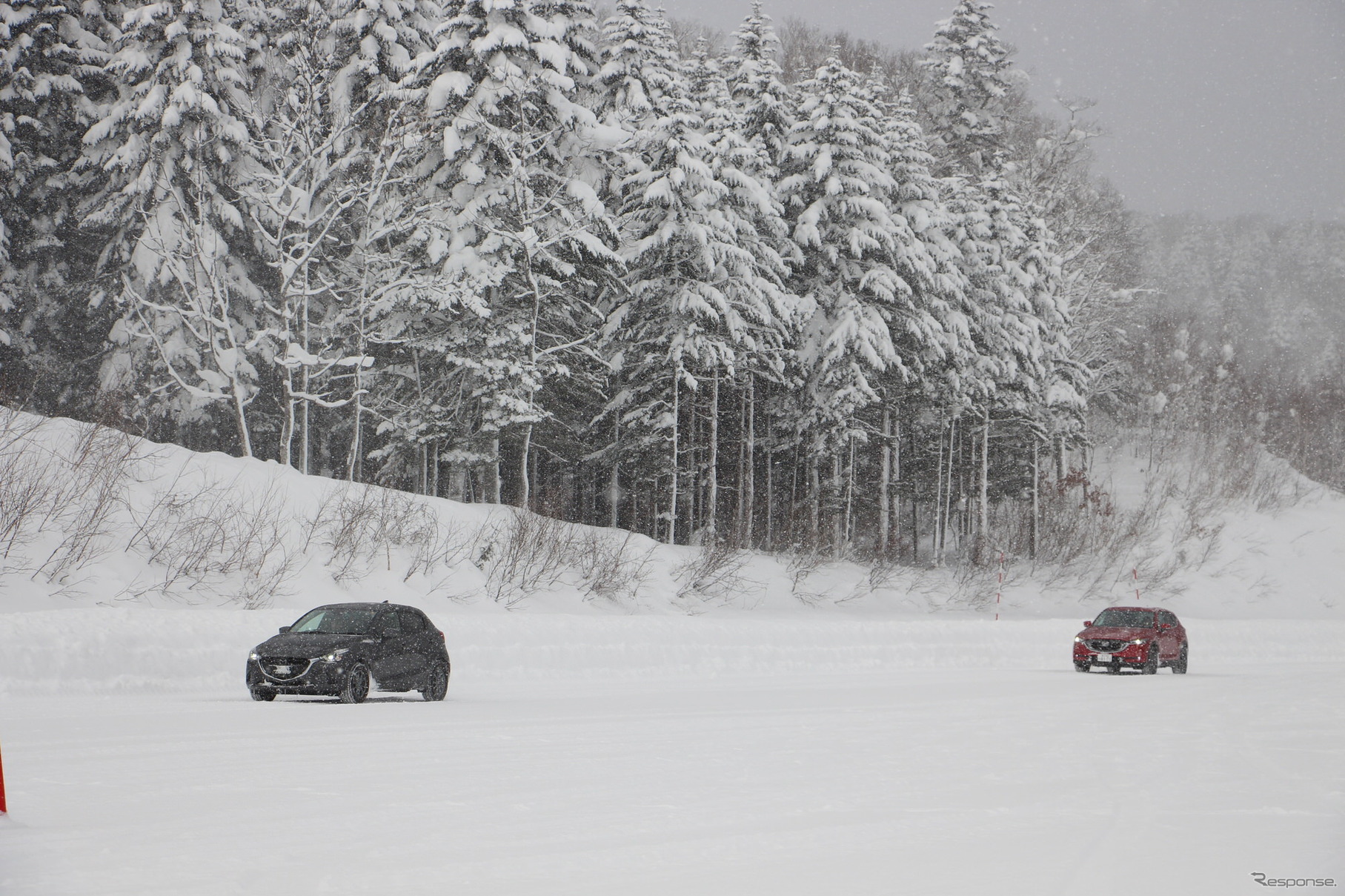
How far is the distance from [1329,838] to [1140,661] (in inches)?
775

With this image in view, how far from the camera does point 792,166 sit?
42.8m

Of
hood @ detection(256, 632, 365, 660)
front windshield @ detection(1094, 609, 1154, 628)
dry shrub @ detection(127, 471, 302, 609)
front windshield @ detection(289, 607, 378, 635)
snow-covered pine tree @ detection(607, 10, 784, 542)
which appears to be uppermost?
snow-covered pine tree @ detection(607, 10, 784, 542)

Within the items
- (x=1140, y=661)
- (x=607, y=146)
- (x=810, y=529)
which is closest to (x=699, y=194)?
(x=607, y=146)

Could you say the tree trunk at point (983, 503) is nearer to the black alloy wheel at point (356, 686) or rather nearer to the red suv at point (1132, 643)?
the red suv at point (1132, 643)

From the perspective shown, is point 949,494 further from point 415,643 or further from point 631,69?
point 415,643

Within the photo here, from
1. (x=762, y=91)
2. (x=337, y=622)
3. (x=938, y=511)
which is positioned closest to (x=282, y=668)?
(x=337, y=622)

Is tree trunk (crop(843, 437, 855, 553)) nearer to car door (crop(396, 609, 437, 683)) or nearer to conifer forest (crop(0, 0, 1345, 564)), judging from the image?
conifer forest (crop(0, 0, 1345, 564))

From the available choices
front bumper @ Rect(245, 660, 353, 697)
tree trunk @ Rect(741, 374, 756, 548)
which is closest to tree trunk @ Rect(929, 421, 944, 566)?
tree trunk @ Rect(741, 374, 756, 548)

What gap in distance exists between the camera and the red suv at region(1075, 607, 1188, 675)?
91.2 ft

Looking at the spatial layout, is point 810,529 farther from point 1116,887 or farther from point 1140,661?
point 1116,887

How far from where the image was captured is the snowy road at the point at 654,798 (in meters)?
7.55

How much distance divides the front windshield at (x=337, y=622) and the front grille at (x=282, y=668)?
91 centimetres
